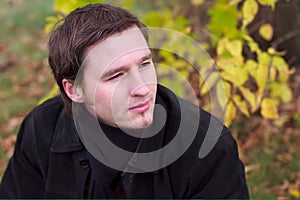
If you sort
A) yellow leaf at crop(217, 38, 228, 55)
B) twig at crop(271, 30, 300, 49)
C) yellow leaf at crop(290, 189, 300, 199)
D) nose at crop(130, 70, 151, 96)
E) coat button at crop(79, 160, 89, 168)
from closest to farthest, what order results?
nose at crop(130, 70, 151, 96) < coat button at crop(79, 160, 89, 168) < yellow leaf at crop(217, 38, 228, 55) < yellow leaf at crop(290, 189, 300, 199) < twig at crop(271, 30, 300, 49)

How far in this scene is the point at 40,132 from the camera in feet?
7.57

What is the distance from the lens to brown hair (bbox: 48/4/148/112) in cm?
188

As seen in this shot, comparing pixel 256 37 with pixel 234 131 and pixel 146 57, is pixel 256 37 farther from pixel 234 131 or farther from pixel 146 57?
pixel 146 57

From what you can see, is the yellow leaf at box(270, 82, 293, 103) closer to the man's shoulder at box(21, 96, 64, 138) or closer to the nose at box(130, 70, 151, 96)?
the man's shoulder at box(21, 96, 64, 138)

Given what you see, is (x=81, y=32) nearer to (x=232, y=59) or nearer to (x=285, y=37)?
(x=232, y=59)

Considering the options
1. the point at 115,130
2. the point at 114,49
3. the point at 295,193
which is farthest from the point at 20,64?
the point at 114,49

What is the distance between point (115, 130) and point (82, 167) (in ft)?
0.88

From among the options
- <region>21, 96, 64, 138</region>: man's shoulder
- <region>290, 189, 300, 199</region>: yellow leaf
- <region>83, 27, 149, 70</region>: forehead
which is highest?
<region>83, 27, 149, 70</region>: forehead

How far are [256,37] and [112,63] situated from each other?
2.03m

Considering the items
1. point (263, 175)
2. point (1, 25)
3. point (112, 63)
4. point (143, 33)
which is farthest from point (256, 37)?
point (1, 25)

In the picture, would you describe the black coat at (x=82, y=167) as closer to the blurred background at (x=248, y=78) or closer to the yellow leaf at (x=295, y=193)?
the blurred background at (x=248, y=78)

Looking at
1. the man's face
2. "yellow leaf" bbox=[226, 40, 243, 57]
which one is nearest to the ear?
the man's face

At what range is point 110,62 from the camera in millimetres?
1842

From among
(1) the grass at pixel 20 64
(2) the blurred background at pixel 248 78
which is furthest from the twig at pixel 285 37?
(1) the grass at pixel 20 64
